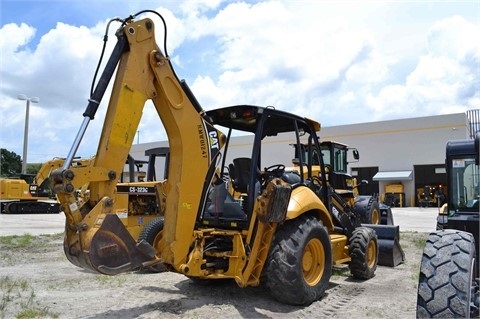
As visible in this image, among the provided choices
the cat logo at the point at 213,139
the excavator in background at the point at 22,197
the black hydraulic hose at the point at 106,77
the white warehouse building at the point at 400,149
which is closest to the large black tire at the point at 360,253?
the cat logo at the point at 213,139

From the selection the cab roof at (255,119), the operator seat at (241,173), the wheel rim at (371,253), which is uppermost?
the cab roof at (255,119)

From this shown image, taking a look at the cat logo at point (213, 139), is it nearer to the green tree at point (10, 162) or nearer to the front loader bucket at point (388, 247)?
the front loader bucket at point (388, 247)

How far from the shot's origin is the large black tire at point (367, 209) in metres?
12.9

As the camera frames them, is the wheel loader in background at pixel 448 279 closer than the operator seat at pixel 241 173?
Yes

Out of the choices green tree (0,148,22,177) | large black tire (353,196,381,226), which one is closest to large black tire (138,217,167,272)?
large black tire (353,196,381,226)

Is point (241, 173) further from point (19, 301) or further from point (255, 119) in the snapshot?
point (19, 301)

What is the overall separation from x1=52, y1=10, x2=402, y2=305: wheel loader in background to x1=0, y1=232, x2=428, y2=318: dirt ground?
392mm

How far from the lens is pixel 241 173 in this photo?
22.1 feet

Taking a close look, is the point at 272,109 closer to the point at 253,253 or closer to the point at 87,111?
the point at 253,253

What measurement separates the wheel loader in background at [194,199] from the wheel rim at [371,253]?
1394mm

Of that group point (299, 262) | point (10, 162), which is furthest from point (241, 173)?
point (10, 162)

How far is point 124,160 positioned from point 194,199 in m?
1.12

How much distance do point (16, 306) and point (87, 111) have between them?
2.87 metres

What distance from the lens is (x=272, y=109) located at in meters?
6.65
